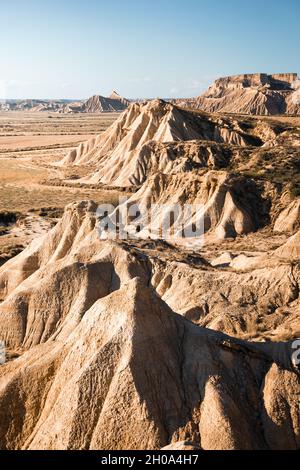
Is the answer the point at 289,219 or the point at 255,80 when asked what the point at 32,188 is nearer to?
the point at 289,219

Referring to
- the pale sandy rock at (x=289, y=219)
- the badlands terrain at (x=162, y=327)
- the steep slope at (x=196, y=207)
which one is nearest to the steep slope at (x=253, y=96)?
the steep slope at (x=196, y=207)

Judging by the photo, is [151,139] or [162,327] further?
[151,139]

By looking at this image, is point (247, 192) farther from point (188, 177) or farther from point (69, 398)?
point (69, 398)

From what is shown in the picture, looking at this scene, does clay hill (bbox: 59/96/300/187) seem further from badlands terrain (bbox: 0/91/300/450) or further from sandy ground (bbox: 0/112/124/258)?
badlands terrain (bbox: 0/91/300/450)

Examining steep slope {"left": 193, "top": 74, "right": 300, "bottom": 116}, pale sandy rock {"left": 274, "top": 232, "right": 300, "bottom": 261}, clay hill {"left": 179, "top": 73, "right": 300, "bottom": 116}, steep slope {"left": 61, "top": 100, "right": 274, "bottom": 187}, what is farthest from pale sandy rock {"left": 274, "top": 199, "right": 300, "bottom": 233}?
steep slope {"left": 193, "top": 74, "right": 300, "bottom": 116}

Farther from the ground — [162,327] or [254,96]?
[254,96]

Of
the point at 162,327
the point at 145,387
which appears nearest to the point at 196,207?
the point at 162,327
